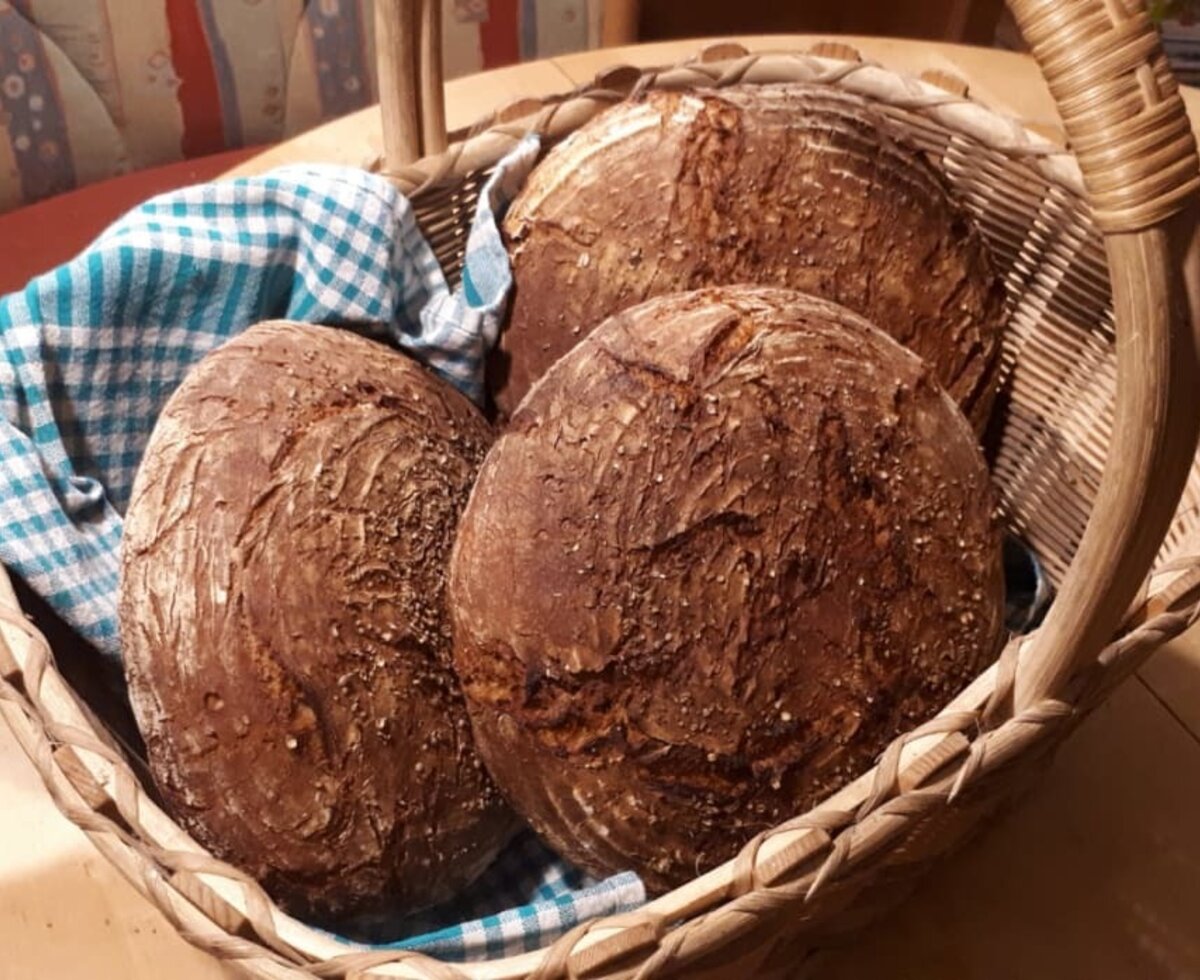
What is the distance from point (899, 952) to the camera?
87 centimetres

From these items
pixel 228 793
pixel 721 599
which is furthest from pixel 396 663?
pixel 721 599

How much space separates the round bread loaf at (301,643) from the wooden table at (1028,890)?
140mm

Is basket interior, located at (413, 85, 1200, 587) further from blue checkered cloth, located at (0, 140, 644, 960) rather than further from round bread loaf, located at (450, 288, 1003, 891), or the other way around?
round bread loaf, located at (450, 288, 1003, 891)

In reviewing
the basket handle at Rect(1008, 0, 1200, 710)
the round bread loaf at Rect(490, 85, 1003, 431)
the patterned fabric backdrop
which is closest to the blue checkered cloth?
the round bread loaf at Rect(490, 85, 1003, 431)

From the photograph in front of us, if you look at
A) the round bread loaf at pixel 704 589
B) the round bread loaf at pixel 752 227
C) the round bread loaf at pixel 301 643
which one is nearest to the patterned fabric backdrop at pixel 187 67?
the round bread loaf at pixel 752 227

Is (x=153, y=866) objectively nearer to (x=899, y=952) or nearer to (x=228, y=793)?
(x=228, y=793)

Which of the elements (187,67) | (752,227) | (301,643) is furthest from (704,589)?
(187,67)

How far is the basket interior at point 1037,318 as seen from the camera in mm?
1078

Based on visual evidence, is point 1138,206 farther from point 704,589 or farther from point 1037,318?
point 1037,318

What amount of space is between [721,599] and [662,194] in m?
0.41

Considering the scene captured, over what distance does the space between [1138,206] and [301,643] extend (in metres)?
0.57

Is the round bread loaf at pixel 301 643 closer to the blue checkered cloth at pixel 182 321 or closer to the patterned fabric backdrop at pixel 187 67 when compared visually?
the blue checkered cloth at pixel 182 321

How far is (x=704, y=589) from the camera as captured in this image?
0.76 meters

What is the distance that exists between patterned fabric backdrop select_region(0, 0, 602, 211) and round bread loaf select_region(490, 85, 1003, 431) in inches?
46.9
